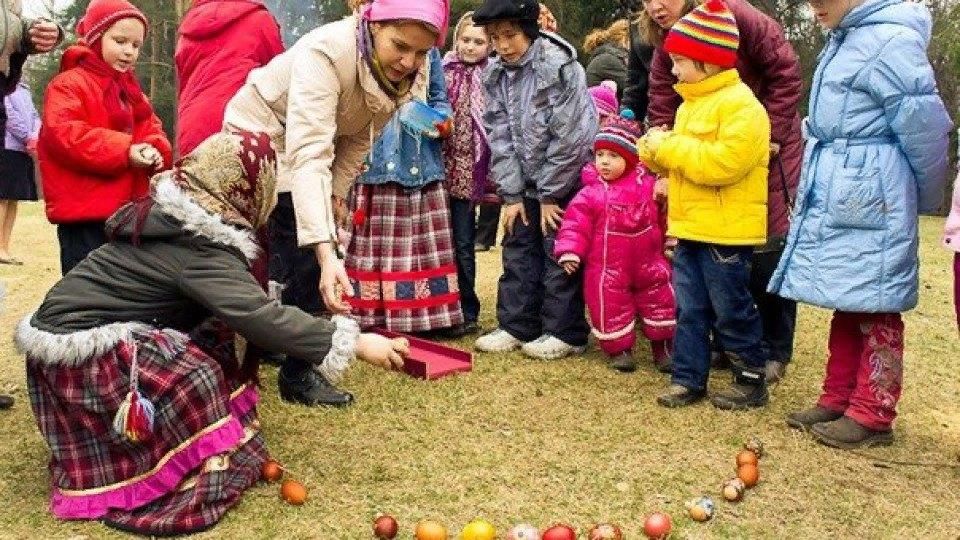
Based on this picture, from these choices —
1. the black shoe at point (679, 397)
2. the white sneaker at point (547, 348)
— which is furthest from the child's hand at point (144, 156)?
the black shoe at point (679, 397)

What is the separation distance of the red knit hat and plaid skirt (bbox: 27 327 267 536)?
191 centimetres

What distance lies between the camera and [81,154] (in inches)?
168

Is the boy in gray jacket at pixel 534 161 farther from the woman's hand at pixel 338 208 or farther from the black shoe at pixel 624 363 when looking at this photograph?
the woman's hand at pixel 338 208

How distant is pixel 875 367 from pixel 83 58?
3602 millimetres

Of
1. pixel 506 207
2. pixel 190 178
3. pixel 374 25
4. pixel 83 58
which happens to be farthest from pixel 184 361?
pixel 506 207

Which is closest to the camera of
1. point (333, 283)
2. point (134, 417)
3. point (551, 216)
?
point (134, 417)

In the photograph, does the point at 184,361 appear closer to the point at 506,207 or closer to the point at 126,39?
the point at 126,39

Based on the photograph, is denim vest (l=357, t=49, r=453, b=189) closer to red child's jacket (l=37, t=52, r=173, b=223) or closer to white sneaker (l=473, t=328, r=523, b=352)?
white sneaker (l=473, t=328, r=523, b=352)

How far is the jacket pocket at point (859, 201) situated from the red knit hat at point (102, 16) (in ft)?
10.3

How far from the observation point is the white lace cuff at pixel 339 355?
9.76 feet

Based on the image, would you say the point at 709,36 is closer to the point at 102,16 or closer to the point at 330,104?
the point at 330,104

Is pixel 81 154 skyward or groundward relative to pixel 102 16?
groundward

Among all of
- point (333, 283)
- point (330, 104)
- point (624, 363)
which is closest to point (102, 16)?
point (330, 104)

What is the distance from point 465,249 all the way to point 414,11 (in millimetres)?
2601
